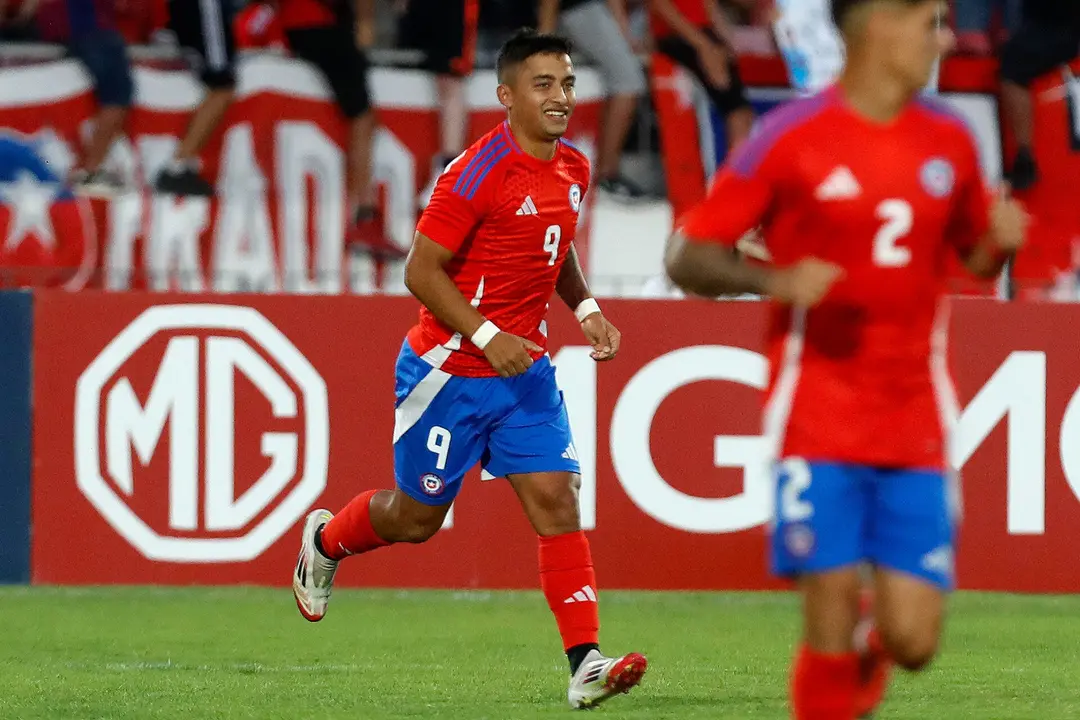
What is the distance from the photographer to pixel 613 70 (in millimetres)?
11438

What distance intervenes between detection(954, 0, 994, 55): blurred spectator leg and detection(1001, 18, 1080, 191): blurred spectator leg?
353mm

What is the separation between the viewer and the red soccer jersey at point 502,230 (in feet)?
20.3

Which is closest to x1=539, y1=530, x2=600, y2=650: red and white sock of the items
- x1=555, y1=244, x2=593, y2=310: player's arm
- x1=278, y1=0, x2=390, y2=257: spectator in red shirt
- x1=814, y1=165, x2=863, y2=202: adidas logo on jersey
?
x1=555, y1=244, x2=593, y2=310: player's arm

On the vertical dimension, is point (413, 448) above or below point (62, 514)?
Answer: above

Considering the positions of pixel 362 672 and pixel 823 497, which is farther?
pixel 362 672

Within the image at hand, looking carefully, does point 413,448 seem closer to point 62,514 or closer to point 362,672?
point 362,672

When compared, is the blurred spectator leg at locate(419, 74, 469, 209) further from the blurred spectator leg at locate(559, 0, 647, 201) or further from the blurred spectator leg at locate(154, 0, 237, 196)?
the blurred spectator leg at locate(154, 0, 237, 196)

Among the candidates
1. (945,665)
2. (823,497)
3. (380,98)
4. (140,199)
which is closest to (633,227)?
(380,98)

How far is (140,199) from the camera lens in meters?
11.4

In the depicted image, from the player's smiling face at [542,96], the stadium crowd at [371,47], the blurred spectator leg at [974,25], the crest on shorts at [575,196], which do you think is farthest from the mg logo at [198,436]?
the blurred spectator leg at [974,25]

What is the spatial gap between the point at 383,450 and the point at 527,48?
331cm

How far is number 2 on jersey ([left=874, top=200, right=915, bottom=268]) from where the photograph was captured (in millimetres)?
4266

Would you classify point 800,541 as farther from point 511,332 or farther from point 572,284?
point 572,284

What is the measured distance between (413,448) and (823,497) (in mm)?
2432
